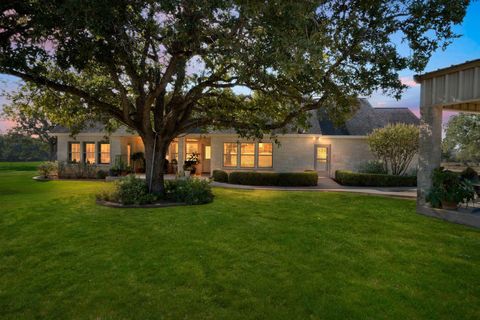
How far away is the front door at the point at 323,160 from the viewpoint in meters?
21.8

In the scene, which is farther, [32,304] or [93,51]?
[93,51]

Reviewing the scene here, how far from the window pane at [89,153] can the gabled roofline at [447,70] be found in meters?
21.8

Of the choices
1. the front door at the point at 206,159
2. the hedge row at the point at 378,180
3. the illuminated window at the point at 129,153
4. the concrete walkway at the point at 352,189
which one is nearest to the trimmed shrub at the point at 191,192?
the concrete walkway at the point at 352,189

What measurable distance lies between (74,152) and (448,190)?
24205mm

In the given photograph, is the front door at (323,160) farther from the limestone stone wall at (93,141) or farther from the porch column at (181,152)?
the limestone stone wall at (93,141)

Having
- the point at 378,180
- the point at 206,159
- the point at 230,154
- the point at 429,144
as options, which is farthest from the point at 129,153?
the point at 429,144

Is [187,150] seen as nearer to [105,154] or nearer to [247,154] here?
[247,154]

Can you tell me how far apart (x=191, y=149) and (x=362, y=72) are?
16.7 meters

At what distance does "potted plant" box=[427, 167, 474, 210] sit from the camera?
962 centimetres

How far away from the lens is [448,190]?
9.91 meters

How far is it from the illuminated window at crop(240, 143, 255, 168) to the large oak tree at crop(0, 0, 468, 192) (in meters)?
8.52

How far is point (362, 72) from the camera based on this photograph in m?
10.0

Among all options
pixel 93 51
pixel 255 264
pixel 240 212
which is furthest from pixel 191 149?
pixel 255 264

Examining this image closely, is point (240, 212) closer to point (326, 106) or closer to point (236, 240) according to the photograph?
point (236, 240)
